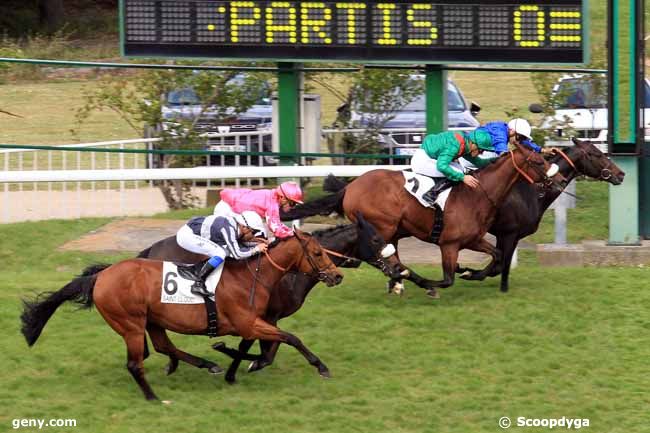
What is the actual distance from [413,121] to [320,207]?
21.3 feet

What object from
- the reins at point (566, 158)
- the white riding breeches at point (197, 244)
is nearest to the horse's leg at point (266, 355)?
the white riding breeches at point (197, 244)

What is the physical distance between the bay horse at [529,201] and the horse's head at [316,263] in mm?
2454

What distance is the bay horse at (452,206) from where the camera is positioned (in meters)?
10.5

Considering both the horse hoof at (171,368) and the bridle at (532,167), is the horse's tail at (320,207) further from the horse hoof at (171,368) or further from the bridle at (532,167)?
the horse hoof at (171,368)

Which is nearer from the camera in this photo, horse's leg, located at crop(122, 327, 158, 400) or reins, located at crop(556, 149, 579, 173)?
horse's leg, located at crop(122, 327, 158, 400)

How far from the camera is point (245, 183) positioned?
616 inches

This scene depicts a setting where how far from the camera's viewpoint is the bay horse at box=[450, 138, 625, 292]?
1075 cm

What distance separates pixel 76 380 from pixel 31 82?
1793 centimetres

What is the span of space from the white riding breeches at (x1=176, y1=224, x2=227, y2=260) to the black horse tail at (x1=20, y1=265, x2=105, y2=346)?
520mm

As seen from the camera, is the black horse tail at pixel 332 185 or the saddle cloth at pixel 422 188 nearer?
the saddle cloth at pixel 422 188

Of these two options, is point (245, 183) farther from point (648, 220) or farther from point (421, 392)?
point (421, 392)

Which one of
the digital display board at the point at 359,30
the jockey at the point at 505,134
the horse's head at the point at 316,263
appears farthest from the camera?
the digital display board at the point at 359,30

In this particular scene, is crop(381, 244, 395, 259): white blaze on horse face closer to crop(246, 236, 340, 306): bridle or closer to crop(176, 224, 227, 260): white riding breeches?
crop(246, 236, 340, 306): bridle

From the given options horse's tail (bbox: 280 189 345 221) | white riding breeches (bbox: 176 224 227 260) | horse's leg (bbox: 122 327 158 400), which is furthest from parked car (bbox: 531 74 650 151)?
horse's leg (bbox: 122 327 158 400)
